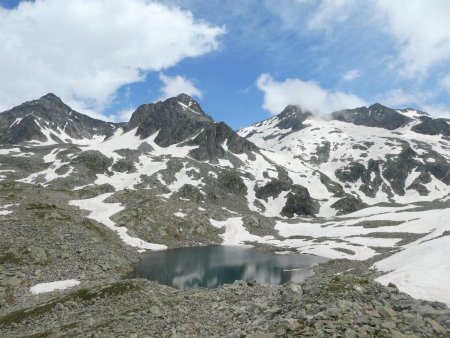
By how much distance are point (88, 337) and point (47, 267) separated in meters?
35.3

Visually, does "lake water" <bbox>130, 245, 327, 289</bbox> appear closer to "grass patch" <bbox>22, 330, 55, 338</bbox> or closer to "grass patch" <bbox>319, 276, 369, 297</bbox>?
"grass patch" <bbox>22, 330, 55, 338</bbox>

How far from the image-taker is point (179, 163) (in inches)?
7608

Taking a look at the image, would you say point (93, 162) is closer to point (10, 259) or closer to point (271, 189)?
point (271, 189)

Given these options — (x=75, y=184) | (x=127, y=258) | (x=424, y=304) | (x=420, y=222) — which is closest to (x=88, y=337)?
(x=424, y=304)

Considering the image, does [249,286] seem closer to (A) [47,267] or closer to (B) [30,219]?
(A) [47,267]

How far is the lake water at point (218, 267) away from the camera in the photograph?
7094cm

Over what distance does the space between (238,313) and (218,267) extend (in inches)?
2029

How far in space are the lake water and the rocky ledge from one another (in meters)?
23.1

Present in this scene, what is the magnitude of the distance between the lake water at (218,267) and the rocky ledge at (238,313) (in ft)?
75.9

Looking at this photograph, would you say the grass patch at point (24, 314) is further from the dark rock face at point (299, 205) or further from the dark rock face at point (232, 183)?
the dark rock face at point (232, 183)

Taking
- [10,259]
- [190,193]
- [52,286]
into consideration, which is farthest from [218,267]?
[190,193]

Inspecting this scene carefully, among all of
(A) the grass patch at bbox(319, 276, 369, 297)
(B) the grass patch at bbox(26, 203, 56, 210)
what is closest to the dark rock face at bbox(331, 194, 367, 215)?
(B) the grass patch at bbox(26, 203, 56, 210)

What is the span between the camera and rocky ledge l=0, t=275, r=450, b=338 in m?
22.0

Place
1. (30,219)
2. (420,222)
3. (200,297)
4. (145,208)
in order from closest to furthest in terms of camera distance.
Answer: (200,297)
(30,219)
(420,222)
(145,208)
